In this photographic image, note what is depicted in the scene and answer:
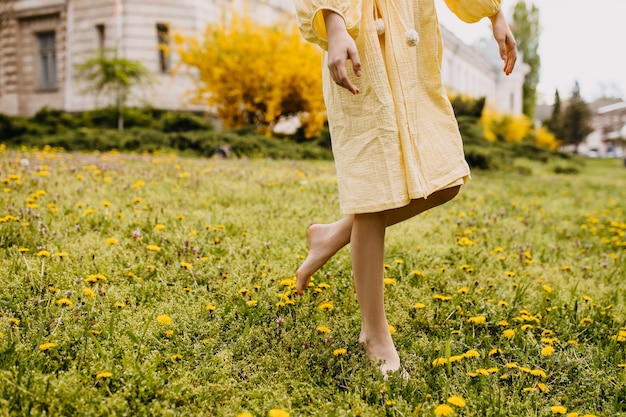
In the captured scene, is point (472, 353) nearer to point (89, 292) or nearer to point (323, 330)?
point (323, 330)

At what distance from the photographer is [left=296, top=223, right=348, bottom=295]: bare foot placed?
2428 millimetres

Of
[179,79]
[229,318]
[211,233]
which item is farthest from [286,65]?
[229,318]

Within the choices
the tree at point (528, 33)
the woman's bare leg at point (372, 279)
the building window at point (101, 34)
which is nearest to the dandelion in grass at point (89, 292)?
the woman's bare leg at point (372, 279)

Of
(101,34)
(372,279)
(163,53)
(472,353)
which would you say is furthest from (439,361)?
(101,34)

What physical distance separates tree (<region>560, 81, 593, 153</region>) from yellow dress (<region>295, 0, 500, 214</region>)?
4589cm

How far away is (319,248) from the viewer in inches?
97.9

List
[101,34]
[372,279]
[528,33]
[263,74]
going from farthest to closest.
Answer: [528,33] → [101,34] → [263,74] → [372,279]

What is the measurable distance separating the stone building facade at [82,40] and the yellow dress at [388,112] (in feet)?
55.4

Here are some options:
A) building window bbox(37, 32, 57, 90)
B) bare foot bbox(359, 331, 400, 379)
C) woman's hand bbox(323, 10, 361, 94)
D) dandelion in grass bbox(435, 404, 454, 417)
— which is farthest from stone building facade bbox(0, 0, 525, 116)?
dandelion in grass bbox(435, 404, 454, 417)

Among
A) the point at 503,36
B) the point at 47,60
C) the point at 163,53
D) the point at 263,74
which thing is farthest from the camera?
the point at 47,60

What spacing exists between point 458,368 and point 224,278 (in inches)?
50.9

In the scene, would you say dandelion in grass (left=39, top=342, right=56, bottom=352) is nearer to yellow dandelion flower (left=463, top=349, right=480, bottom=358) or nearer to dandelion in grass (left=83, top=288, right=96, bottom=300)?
Result: dandelion in grass (left=83, top=288, right=96, bottom=300)

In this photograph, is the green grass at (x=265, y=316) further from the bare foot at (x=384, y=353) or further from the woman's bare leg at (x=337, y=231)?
the woman's bare leg at (x=337, y=231)

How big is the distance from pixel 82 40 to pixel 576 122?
37.1 metres
